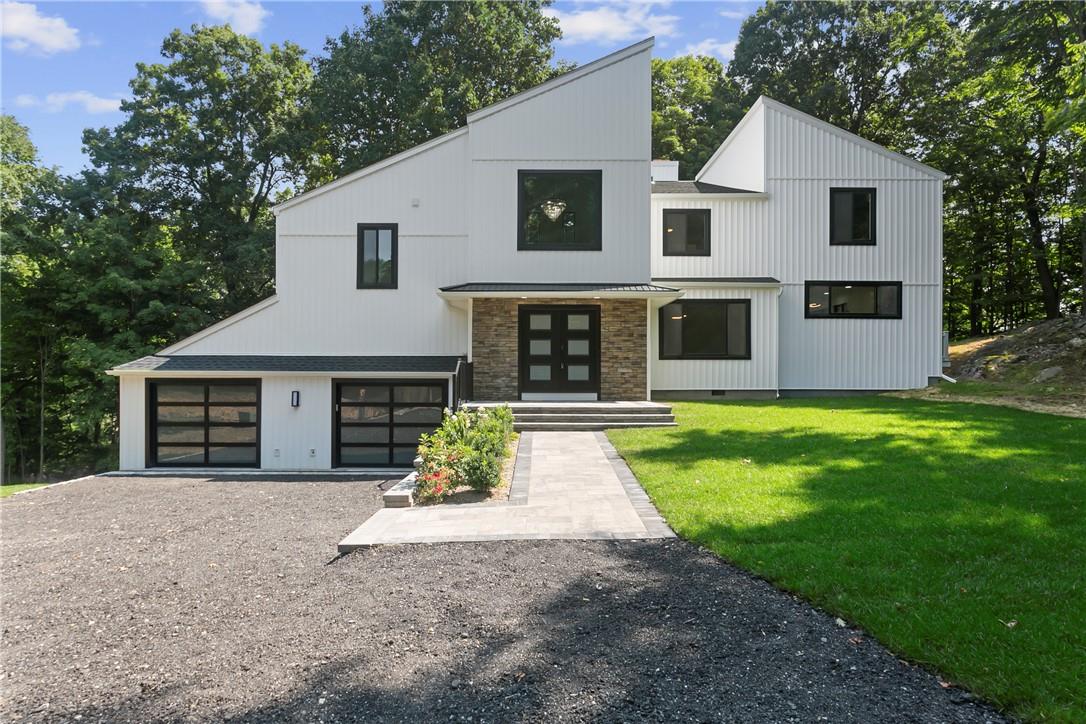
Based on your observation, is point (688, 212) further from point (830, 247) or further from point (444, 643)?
point (444, 643)

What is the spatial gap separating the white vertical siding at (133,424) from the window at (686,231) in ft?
47.3

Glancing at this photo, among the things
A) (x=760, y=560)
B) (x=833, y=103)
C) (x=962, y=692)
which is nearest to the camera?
(x=962, y=692)

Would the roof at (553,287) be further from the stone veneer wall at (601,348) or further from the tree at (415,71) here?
the tree at (415,71)

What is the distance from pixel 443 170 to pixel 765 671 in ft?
45.1

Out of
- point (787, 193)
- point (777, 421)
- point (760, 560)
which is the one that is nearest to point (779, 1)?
point (787, 193)

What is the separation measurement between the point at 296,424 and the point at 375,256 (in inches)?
183

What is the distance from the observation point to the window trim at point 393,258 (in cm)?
1460

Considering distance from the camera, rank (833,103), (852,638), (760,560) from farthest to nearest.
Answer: (833,103) < (760,560) < (852,638)

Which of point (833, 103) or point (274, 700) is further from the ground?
point (833, 103)

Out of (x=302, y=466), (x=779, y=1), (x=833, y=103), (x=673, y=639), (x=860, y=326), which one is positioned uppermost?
(x=779, y=1)

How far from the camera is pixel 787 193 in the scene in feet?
54.8

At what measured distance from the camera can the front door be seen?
44.7ft

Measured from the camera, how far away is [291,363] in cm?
1398

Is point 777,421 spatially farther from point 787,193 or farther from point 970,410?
point 787,193
